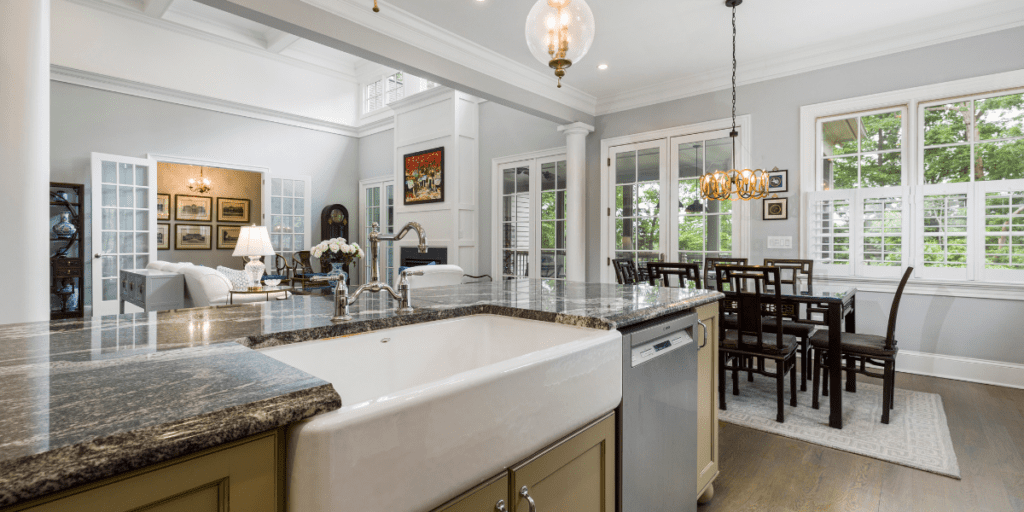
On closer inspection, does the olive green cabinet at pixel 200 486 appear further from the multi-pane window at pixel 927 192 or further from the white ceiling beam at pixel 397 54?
the multi-pane window at pixel 927 192

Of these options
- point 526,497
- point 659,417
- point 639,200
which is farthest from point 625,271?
point 526,497

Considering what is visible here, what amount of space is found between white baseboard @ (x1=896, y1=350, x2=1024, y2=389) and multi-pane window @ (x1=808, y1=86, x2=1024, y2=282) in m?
0.63

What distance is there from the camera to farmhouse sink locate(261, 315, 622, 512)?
0.61 meters

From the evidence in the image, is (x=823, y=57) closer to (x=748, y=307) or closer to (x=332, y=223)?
(x=748, y=307)

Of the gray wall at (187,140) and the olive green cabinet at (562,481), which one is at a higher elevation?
the gray wall at (187,140)

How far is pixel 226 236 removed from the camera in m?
7.84

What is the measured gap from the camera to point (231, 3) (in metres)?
2.74

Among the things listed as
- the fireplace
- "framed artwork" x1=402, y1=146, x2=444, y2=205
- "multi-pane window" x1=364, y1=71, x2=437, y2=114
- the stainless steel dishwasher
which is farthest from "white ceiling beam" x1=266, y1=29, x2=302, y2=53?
the stainless steel dishwasher

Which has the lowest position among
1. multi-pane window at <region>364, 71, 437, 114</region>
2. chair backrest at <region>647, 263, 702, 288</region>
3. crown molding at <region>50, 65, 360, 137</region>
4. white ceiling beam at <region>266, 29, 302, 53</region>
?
chair backrest at <region>647, 263, 702, 288</region>

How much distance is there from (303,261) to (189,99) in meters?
2.71

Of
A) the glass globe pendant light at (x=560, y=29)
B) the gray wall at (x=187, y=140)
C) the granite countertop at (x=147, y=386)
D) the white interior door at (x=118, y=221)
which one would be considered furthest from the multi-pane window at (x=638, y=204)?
the white interior door at (x=118, y=221)

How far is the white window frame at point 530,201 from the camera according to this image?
6012 mm

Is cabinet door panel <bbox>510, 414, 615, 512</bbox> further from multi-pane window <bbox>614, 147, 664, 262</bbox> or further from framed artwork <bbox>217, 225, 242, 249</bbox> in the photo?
framed artwork <bbox>217, 225, 242, 249</bbox>

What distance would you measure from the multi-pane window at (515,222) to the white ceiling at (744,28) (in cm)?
185
